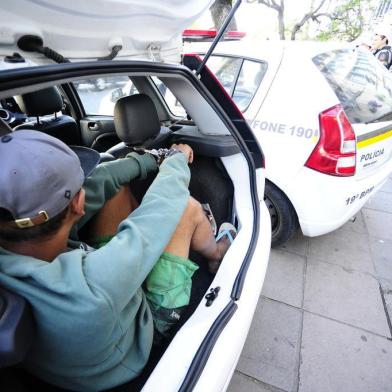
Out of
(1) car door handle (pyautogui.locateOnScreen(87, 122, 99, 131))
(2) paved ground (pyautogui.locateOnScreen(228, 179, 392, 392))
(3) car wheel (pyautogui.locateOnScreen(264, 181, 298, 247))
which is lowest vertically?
(2) paved ground (pyautogui.locateOnScreen(228, 179, 392, 392))

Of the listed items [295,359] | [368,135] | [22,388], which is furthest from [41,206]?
[368,135]

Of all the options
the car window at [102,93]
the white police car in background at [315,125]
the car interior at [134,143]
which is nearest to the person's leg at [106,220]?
the car interior at [134,143]

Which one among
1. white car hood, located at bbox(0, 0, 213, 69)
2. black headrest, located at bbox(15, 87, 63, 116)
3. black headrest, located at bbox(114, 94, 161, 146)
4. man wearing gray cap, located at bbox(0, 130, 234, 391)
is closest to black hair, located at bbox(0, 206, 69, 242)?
man wearing gray cap, located at bbox(0, 130, 234, 391)

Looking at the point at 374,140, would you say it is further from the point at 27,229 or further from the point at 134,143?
the point at 27,229

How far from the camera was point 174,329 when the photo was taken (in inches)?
47.9

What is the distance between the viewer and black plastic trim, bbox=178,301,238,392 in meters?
0.88

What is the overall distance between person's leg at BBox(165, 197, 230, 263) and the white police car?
0.12 meters

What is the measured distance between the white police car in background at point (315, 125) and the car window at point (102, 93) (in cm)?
140

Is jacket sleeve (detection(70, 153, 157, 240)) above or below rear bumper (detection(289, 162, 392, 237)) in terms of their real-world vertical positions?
above

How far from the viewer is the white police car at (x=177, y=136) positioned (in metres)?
0.81

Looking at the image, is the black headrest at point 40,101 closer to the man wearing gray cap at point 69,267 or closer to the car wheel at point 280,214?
the man wearing gray cap at point 69,267

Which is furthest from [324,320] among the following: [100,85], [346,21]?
[346,21]

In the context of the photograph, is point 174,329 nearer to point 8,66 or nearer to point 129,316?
point 129,316

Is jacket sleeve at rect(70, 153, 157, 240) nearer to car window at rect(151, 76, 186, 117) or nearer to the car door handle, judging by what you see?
car window at rect(151, 76, 186, 117)
